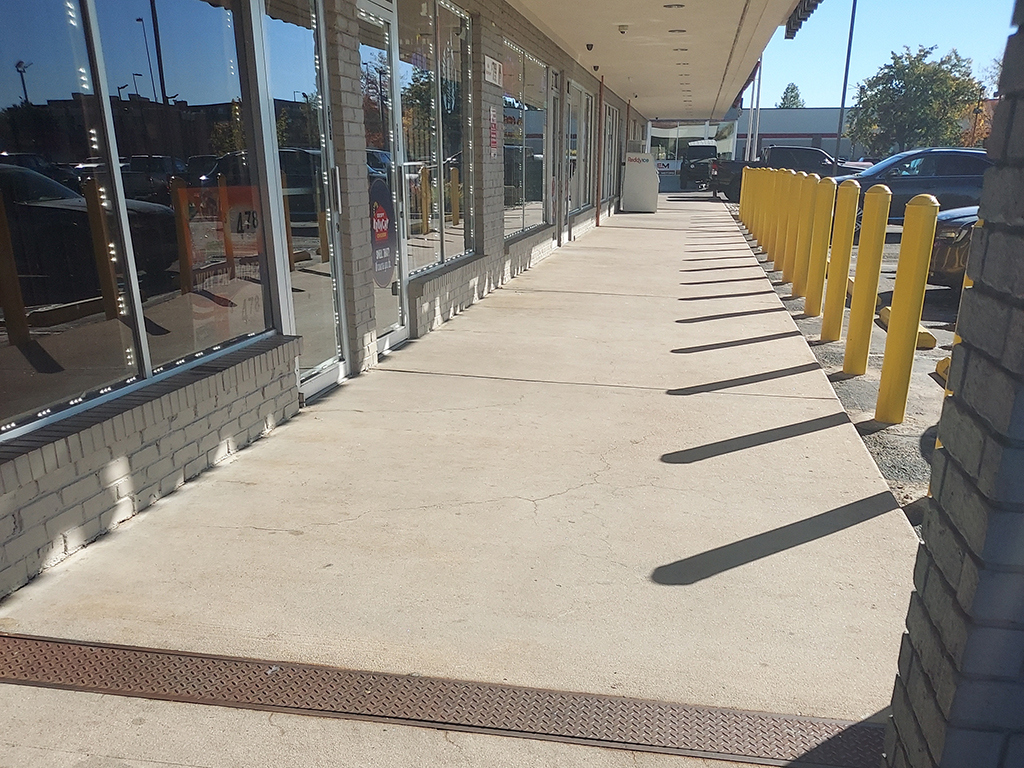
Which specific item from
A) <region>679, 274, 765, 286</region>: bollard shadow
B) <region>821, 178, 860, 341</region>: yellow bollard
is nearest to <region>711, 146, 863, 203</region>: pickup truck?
<region>679, 274, 765, 286</region>: bollard shadow

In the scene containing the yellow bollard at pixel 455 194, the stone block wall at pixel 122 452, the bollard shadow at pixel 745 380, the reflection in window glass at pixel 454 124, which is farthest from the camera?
the yellow bollard at pixel 455 194

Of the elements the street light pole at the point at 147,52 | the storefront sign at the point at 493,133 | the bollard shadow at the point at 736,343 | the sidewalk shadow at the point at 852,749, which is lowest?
the sidewalk shadow at the point at 852,749

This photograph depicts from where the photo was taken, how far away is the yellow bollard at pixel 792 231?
986 centimetres

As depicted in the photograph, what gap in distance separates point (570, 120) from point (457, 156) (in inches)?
274

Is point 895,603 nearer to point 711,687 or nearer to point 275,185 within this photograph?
point 711,687

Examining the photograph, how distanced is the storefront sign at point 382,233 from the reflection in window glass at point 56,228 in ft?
4.91

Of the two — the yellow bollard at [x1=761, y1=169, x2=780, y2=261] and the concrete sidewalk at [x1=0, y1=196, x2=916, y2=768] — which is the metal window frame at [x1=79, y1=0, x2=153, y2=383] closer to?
the concrete sidewalk at [x1=0, y1=196, x2=916, y2=768]

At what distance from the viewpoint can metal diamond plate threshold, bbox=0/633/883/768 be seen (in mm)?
2211

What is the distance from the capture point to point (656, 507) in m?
3.66

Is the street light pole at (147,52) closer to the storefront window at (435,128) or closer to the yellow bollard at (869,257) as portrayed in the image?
the storefront window at (435,128)

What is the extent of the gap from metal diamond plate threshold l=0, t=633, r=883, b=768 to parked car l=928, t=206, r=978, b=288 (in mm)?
8241

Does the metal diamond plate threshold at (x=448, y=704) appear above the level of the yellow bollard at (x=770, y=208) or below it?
below

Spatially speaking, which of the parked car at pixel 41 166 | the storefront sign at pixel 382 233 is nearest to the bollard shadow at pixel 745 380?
the storefront sign at pixel 382 233

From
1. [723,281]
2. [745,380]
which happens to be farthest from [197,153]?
[723,281]
